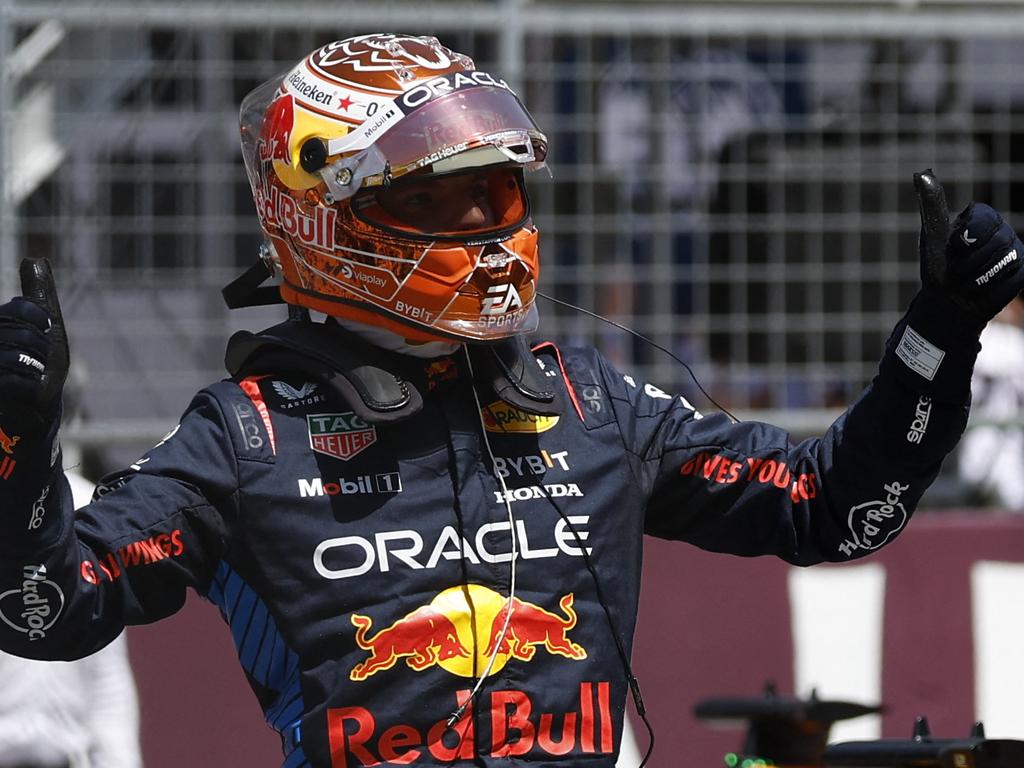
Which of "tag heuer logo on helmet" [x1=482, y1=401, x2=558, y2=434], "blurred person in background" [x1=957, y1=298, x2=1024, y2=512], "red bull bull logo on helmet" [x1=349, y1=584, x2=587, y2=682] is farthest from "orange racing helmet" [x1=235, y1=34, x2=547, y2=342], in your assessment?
"blurred person in background" [x1=957, y1=298, x2=1024, y2=512]

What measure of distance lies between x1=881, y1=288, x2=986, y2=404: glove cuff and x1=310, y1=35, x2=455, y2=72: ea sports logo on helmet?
86cm

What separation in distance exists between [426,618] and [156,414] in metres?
3.18

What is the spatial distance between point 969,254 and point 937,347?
17cm

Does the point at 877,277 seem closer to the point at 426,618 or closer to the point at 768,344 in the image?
the point at 768,344

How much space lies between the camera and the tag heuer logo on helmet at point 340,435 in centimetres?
294

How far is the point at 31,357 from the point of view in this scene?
98.4 inches

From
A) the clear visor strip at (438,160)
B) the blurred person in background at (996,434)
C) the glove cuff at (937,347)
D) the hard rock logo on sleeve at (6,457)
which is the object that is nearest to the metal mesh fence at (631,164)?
the blurred person in background at (996,434)

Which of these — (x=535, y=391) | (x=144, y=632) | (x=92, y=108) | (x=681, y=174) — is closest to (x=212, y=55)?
(x=92, y=108)

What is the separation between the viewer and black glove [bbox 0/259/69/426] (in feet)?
8.17

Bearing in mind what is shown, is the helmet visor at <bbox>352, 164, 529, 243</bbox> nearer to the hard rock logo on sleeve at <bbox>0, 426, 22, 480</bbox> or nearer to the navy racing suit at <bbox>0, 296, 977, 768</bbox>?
the navy racing suit at <bbox>0, 296, 977, 768</bbox>

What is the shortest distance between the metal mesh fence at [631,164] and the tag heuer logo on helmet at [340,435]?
9.34 ft

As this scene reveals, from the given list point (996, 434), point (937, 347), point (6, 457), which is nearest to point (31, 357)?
point (6, 457)

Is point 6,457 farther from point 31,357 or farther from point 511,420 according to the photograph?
point 511,420

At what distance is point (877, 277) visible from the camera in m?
Result: 6.12
